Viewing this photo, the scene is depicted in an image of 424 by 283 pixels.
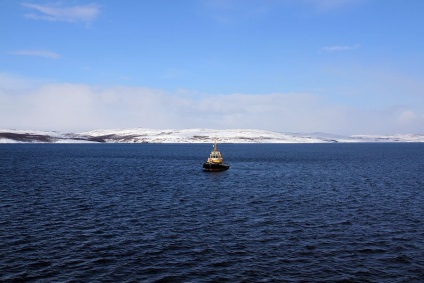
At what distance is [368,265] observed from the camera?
98.7ft

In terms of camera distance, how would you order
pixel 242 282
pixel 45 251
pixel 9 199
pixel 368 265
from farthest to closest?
pixel 9 199
pixel 45 251
pixel 368 265
pixel 242 282

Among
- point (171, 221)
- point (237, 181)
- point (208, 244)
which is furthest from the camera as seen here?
point (237, 181)

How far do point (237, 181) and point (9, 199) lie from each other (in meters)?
45.5

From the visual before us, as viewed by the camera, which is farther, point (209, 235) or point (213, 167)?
point (213, 167)

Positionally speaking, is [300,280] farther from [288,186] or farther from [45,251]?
[288,186]

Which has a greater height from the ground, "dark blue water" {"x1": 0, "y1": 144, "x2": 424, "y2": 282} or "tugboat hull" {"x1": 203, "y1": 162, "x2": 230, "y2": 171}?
"tugboat hull" {"x1": 203, "y1": 162, "x2": 230, "y2": 171}

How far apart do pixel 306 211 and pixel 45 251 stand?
31805 millimetres

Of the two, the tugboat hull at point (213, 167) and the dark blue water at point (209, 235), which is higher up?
the tugboat hull at point (213, 167)

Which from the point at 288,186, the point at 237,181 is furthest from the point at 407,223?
the point at 237,181

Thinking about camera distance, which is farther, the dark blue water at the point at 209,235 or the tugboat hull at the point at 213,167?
the tugboat hull at the point at 213,167

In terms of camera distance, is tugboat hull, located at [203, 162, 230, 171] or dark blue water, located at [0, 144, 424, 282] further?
tugboat hull, located at [203, 162, 230, 171]

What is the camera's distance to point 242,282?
26.9 m

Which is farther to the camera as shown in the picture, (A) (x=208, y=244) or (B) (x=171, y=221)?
(B) (x=171, y=221)

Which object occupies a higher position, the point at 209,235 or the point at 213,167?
the point at 213,167
